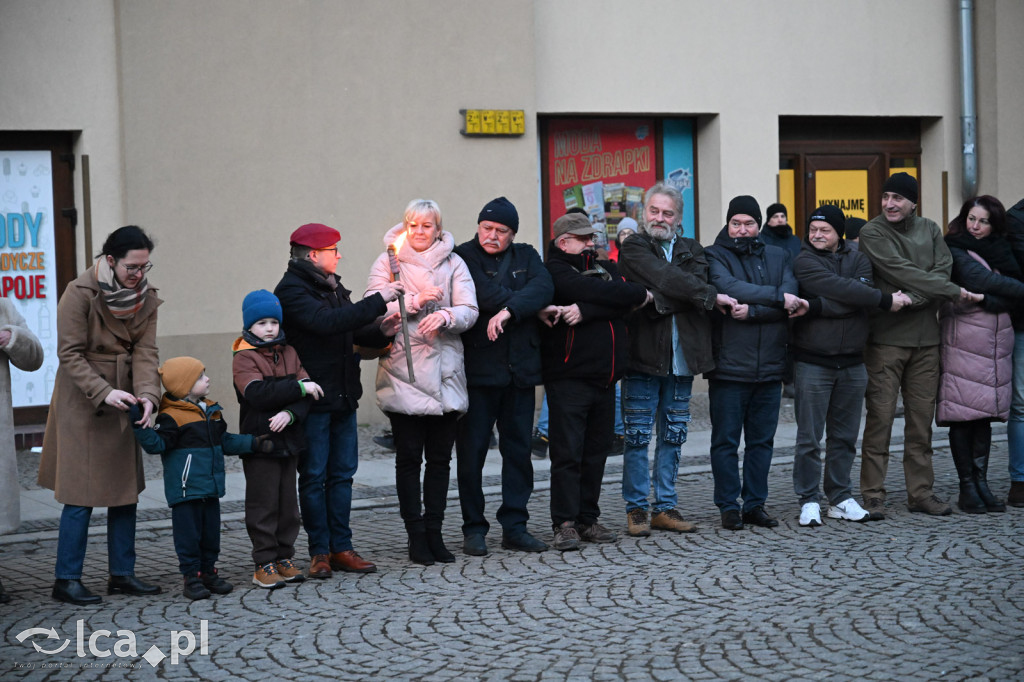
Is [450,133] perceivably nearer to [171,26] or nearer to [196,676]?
[171,26]

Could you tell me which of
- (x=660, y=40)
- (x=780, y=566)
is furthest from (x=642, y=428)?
(x=660, y=40)

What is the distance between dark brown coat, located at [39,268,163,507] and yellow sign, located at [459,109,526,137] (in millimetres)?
6646

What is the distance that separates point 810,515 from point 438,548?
236cm

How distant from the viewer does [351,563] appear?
22.1 feet

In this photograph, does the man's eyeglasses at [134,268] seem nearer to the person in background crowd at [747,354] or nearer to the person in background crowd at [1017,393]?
the person in background crowd at [747,354]

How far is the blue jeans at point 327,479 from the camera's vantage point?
6.61m

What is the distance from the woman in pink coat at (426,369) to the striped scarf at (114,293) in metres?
1.24

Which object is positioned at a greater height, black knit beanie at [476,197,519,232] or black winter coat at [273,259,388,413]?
black knit beanie at [476,197,519,232]

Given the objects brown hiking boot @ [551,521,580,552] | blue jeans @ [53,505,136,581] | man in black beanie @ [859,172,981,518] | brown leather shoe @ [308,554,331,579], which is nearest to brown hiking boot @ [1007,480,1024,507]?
man in black beanie @ [859,172,981,518]

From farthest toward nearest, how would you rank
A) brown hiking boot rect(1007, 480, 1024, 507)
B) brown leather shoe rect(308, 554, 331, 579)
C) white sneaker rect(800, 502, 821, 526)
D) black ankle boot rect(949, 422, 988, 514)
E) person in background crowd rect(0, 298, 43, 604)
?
brown hiking boot rect(1007, 480, 1024, 507) → black ankle boot rect(949, 422, 988, 514) → white sneaker rect(800, 502, 821, 526) → person in background crowd rect(0, 298, 43, 604) → brown leather shoe rect(308, 554, 331, 579)

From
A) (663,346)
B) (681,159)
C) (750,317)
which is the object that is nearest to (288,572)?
(663,346)

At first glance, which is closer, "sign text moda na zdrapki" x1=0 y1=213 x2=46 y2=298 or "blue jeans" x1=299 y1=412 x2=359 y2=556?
"blue jeans" x1=299 y1=412 x2=359 y2=556

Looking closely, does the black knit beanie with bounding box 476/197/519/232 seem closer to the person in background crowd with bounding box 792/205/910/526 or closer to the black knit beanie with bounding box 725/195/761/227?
the black knit beanie with bounding box 725/195/761/227

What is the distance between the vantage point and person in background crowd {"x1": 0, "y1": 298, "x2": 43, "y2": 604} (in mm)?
6828
